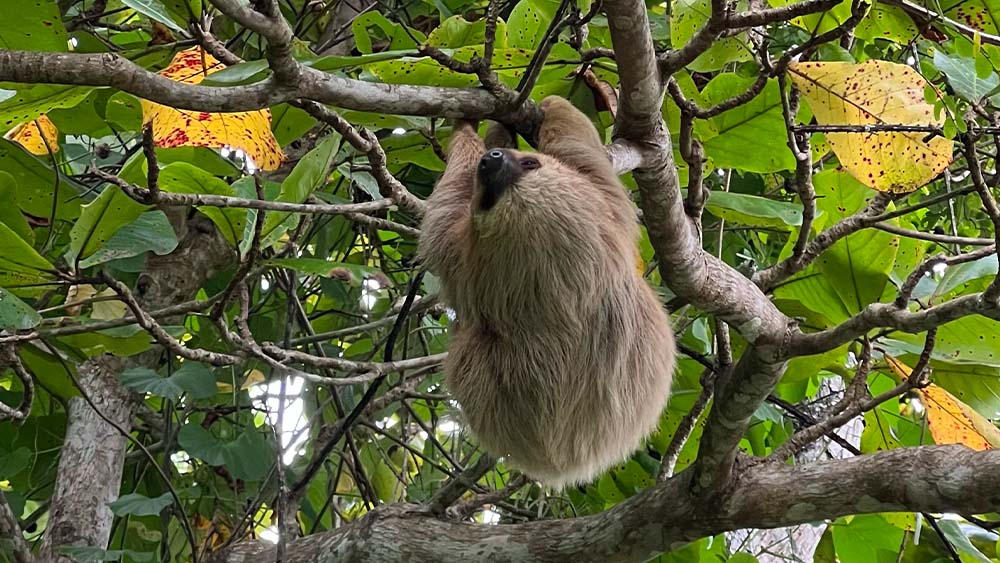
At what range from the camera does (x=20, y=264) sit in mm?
2750

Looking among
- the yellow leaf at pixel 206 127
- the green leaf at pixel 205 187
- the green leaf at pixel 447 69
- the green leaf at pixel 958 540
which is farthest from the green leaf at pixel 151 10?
the green leaf at pixel 958 540

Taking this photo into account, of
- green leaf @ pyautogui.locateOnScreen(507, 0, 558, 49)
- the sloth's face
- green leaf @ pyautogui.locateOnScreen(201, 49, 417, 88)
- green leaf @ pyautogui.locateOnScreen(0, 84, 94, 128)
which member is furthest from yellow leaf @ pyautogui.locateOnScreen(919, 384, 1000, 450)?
green leaf @ pyautogui.locateOnScreen(0, 84, 94, 128)

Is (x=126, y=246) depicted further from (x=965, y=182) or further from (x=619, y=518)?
(x=965, y=182)

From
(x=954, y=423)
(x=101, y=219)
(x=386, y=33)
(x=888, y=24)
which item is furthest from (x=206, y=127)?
(x=954, y=423)

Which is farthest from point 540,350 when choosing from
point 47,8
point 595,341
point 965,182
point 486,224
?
point 965,182

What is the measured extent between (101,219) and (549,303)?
1.38 meters

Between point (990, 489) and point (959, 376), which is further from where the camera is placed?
point (959, 376)

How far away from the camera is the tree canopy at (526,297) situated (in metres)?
2.46

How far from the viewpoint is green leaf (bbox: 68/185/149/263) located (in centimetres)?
272

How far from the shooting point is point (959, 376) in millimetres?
3434

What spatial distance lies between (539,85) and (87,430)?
2.27 metres

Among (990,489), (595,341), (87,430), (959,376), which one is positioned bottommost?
(990,489)

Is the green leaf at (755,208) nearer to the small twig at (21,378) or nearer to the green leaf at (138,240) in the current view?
the green leaf at (138,240)

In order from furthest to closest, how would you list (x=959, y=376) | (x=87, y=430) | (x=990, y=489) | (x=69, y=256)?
(x=87, y=430) < (x=959, y=376) < (x=69, y=256) < (x=990, y=489)
